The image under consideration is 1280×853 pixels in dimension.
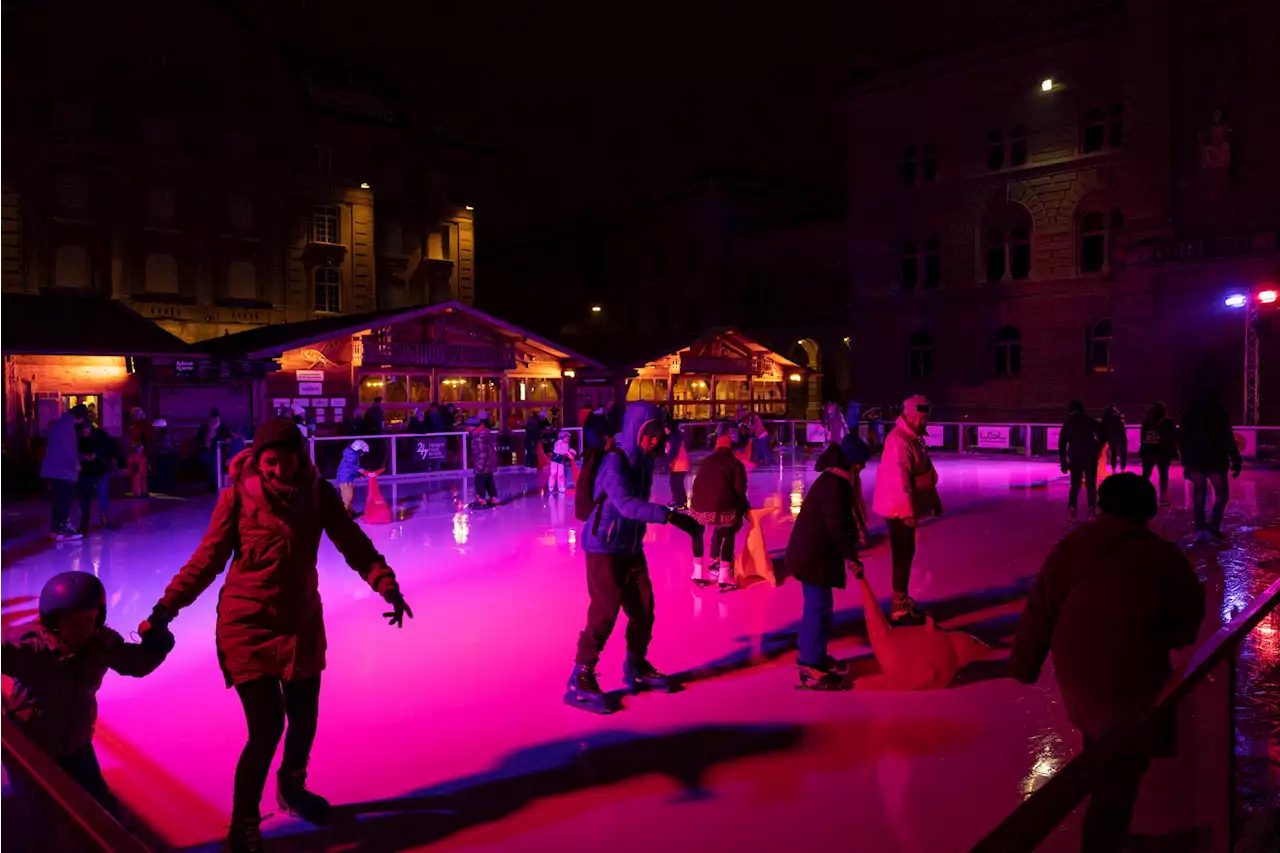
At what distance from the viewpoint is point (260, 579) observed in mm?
3771

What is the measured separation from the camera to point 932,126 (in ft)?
113

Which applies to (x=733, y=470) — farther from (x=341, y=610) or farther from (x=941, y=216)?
(x=941, y=216)

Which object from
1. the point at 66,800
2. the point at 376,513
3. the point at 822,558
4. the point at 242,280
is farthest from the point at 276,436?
the point at 242,280

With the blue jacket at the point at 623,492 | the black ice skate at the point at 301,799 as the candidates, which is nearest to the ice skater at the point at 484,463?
the blue jacket at the point at 623,492

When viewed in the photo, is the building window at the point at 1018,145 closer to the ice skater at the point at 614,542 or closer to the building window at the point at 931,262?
the building window at the point at 931,262

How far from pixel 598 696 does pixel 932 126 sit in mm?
33121

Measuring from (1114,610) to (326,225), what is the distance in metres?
33.4

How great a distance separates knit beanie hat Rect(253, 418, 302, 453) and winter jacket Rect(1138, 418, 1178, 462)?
46.8ft

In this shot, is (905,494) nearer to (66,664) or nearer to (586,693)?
(586,693)

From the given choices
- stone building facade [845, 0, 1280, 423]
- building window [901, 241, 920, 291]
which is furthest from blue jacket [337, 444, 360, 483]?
building window [901, 241, 920, 291]

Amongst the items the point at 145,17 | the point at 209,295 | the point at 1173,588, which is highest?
the point at 145,17

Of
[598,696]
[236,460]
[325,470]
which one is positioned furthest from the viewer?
A: [325,470]

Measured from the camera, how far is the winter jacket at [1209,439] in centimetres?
1063

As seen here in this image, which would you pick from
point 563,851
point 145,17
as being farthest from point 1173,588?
point 145,17
